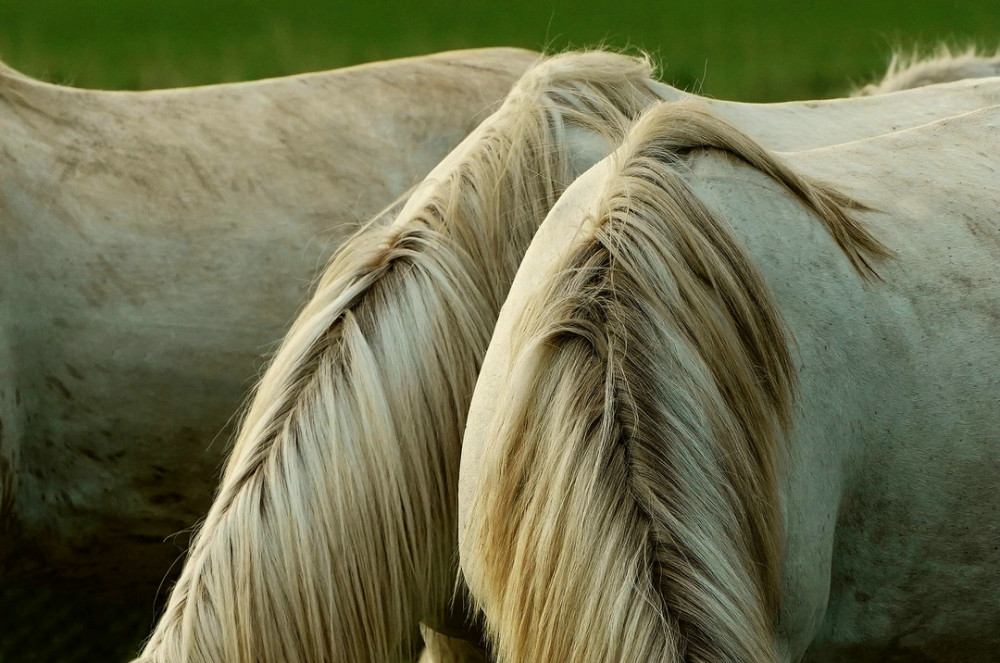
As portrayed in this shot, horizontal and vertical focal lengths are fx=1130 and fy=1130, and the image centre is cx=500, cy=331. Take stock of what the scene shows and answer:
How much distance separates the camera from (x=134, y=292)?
2738 mm

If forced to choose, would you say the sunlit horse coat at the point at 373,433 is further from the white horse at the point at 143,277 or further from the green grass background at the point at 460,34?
the green grass background at the point at 460,34

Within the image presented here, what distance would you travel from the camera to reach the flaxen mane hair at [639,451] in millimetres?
1088

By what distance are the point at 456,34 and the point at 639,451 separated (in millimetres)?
13205

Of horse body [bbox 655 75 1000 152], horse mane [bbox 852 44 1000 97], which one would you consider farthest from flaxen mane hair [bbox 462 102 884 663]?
horse mane [bbox 852 44 1000 97]

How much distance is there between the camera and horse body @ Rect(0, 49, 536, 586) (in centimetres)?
270

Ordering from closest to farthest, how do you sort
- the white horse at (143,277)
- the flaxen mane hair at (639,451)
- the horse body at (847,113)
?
the flaxen mane hair at (639,451) < the horse body at (847,113) < the white horse at (143,277)

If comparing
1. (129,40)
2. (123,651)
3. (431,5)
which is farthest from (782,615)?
(431,5)

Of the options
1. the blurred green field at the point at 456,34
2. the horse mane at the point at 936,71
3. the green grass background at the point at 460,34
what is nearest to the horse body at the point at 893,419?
the horse mane at the point at 936,71

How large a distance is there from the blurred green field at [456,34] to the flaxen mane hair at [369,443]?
22.3 ft

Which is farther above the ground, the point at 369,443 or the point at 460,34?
the point at 460,34

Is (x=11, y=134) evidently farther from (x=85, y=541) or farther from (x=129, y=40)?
(x=129, y=40)

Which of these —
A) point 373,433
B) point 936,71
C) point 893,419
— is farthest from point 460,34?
point 893,419

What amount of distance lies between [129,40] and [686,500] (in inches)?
494

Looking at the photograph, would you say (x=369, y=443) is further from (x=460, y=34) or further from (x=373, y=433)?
(x=460, y=34)
